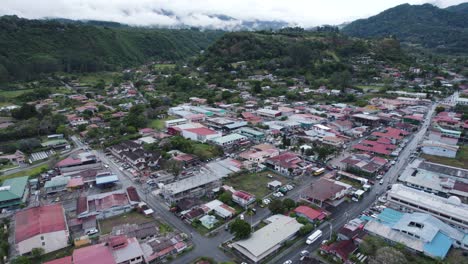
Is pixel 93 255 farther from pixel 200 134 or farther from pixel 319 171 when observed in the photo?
pixel 200 134

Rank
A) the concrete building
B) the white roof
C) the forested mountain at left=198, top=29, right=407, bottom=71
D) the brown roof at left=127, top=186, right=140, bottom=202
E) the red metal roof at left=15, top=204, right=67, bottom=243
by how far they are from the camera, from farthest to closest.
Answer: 1. the forested mountain at left=198, top=29, right=407, bottom=71
2. the concrete building
3. the brown roof at left=127, top=186, right=140, bottom=202
4. the white roof
5. the red metal roof at left=15, top=204, right=67, bottom=243

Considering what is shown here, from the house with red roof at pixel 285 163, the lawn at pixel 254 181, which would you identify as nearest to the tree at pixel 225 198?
the lawn at pixel 254 181

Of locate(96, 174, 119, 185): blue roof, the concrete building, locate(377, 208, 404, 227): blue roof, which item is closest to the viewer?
locate(377, 208, 404, 227): blue roof

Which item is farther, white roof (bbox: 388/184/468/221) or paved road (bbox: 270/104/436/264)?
white roof (bbox: 388/184/468/221)

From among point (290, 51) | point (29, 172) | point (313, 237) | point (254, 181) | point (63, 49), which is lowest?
point (313, 237)

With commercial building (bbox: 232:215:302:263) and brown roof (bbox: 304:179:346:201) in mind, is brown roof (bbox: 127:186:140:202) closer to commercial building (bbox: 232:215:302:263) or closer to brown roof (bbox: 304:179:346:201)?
commercial building (bbox: 232:215:302:263)

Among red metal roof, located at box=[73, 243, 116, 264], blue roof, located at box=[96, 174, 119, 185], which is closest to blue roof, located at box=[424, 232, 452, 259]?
red metal roof, located at box=[73, 243, 116, 264]

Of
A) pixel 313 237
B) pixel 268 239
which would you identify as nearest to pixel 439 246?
pixel 313 237
